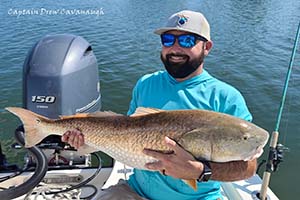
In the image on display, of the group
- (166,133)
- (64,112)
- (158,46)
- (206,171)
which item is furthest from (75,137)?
(158,46)

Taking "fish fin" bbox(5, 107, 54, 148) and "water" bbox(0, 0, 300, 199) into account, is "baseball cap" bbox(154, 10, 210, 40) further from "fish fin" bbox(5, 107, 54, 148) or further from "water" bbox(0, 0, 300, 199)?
"water" bbox(0, 0, 300, 199)

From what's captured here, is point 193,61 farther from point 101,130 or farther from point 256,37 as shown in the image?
point 256,37

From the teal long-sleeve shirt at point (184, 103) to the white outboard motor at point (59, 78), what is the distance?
136cm

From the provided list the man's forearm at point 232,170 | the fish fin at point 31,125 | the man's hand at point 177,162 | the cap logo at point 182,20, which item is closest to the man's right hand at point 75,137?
the fish fin at point 31,125

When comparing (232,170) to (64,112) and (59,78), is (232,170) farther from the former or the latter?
(59,78)

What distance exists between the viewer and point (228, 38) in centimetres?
1302

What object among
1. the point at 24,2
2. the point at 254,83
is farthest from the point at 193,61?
the point at 24,2

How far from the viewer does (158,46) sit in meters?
11.9

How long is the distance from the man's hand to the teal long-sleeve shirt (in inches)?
16.3

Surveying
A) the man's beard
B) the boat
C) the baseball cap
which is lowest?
the boat

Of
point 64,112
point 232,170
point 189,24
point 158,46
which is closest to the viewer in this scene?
point 232,170

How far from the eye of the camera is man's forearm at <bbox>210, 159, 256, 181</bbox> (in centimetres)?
208

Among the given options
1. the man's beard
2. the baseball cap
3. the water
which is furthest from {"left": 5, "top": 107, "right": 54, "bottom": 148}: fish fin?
the water

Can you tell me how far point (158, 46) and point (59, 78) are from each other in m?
8.38
